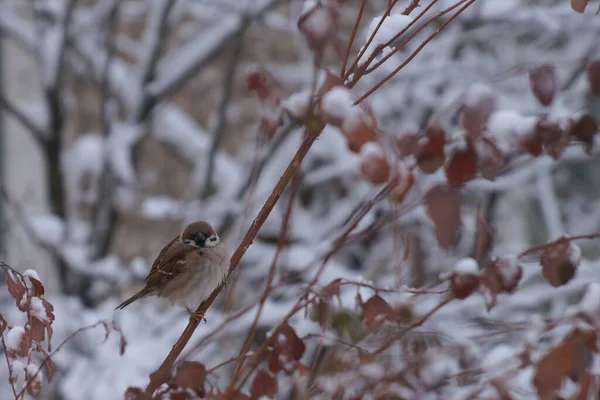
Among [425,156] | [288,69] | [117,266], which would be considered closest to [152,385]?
[425,156]

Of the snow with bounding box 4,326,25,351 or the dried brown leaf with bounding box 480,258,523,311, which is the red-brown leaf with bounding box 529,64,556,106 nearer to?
the dried brown leaf with bounding box 480,258,523,311

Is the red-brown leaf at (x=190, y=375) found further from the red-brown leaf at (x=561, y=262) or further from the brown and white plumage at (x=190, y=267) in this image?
the brown and white plumage at (x=190, y=267)

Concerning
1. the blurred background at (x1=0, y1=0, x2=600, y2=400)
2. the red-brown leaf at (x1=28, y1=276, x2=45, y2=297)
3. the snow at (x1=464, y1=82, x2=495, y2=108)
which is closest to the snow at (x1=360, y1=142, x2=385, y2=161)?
the snow at (x1=464, y1=82, x2=495, y2=108)

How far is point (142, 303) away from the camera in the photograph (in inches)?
162

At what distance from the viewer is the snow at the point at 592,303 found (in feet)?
2.61

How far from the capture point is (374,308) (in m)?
1.08

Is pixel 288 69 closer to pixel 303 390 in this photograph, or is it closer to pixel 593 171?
pixel 593 171

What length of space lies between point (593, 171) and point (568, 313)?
15.4 ft

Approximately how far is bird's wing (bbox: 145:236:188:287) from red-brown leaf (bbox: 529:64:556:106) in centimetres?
141

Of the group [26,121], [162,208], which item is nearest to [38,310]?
[162,208]

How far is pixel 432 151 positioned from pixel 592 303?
9.5 inches

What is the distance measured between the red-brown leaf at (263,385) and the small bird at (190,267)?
1.08m

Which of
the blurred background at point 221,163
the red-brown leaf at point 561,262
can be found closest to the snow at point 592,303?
the red-brown leaf at point 561,262

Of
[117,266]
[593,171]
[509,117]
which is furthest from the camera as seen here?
[593,171]
